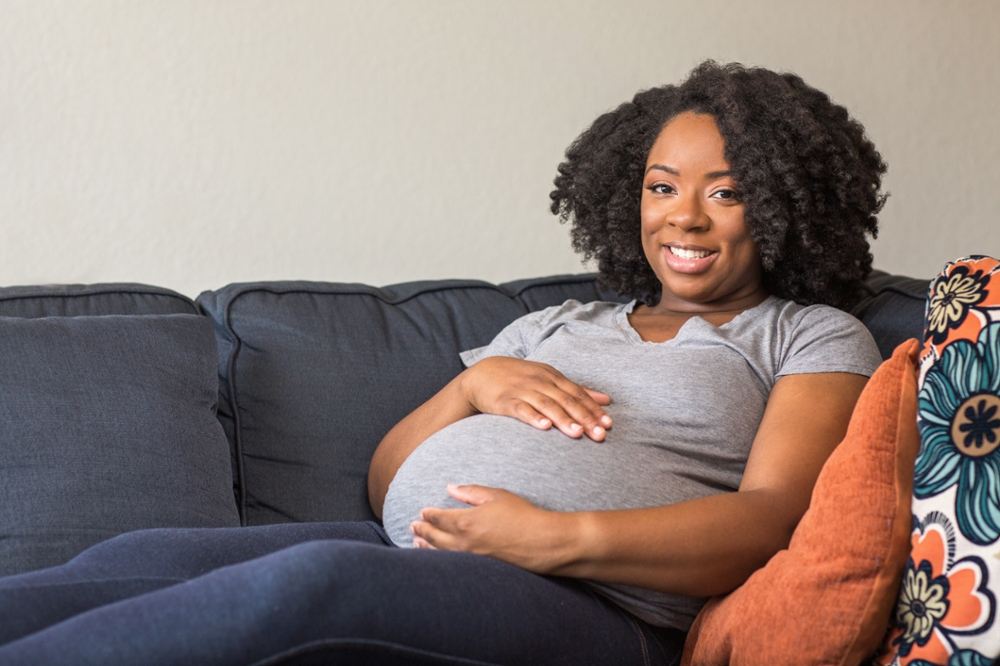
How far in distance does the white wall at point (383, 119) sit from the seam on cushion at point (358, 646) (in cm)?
128

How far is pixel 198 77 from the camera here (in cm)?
195

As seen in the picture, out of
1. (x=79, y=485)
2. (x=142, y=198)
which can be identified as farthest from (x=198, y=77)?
(x=79, y=485)

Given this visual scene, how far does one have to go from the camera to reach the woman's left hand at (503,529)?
104 centimetres

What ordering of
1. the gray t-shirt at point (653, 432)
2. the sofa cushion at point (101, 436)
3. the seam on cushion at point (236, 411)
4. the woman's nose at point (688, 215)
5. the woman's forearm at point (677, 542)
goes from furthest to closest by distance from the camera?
the seam on cushion at point (236, 411)
the woman's nose at point (688, 215)
the sofa cushion at point (101, 436)
the gray t-shirt at point (653, 432)
the woman's forearm at point (677, 542)

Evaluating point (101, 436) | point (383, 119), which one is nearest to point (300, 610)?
point (101, 436)

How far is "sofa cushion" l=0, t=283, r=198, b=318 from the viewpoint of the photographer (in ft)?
4.95

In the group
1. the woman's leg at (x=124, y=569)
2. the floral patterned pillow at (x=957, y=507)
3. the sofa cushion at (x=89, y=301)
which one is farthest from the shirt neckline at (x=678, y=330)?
the sofa cushion at (x=89, y=301)

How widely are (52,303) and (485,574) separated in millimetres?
929

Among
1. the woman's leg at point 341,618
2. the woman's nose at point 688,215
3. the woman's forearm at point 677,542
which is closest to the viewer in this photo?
the woman's leg at point 341,618

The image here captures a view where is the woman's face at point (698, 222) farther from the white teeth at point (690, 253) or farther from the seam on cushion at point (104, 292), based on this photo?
the seam on cushion at point (104, 292)

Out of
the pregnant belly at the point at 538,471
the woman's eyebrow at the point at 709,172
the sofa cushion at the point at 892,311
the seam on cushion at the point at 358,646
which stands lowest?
the seam on cushion at the point at 358,646

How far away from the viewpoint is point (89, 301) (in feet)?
5.15

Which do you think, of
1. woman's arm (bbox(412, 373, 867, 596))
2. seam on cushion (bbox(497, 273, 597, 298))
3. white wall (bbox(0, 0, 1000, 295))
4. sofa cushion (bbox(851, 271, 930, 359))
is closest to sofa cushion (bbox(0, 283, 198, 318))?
white wall (bbox(0, 0, 1000, 295))

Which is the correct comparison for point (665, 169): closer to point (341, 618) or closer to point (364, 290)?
point (364, 290)
